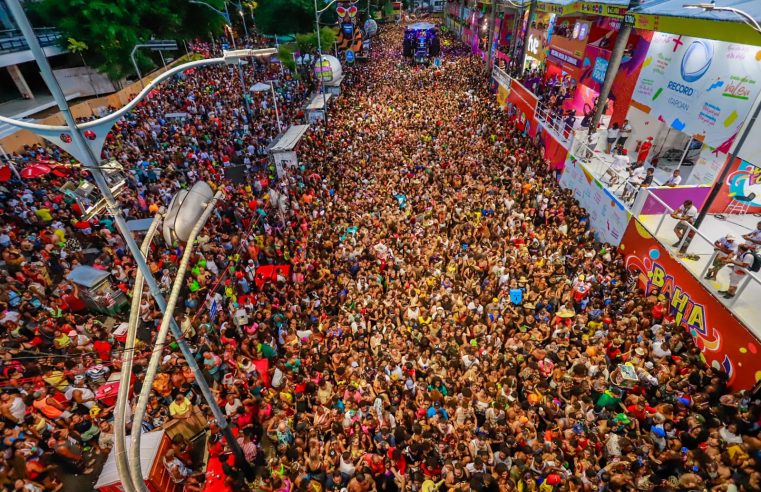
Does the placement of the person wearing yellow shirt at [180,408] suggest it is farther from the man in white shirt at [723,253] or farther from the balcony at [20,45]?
the balcony at [20,45]

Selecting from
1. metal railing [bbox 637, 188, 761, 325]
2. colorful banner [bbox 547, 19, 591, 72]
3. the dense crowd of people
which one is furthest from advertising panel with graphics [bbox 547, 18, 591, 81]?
metal railing [bbox 637, 188, 761, 325]

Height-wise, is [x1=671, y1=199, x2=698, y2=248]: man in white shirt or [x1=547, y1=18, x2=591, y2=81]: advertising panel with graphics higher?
[x1=547, y1=18, x2=591, y2=81]: advertising panel with graphics

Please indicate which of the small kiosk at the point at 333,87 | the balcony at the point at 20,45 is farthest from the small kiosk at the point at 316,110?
the balcony at the point at 20,45

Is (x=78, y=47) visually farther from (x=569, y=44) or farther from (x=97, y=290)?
(x=569, y=44)

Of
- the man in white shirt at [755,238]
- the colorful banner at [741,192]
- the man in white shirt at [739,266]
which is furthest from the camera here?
the colorful banner at [741,192]

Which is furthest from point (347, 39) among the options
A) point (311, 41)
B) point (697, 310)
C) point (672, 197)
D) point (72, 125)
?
point (72, 125)

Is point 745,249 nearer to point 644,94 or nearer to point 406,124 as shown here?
point 644,94

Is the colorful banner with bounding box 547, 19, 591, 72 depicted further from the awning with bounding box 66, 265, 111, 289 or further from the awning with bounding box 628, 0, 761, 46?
the awning with bounding box 66, 265, 111, 289

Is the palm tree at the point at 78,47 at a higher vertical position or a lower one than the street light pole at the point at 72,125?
lower
